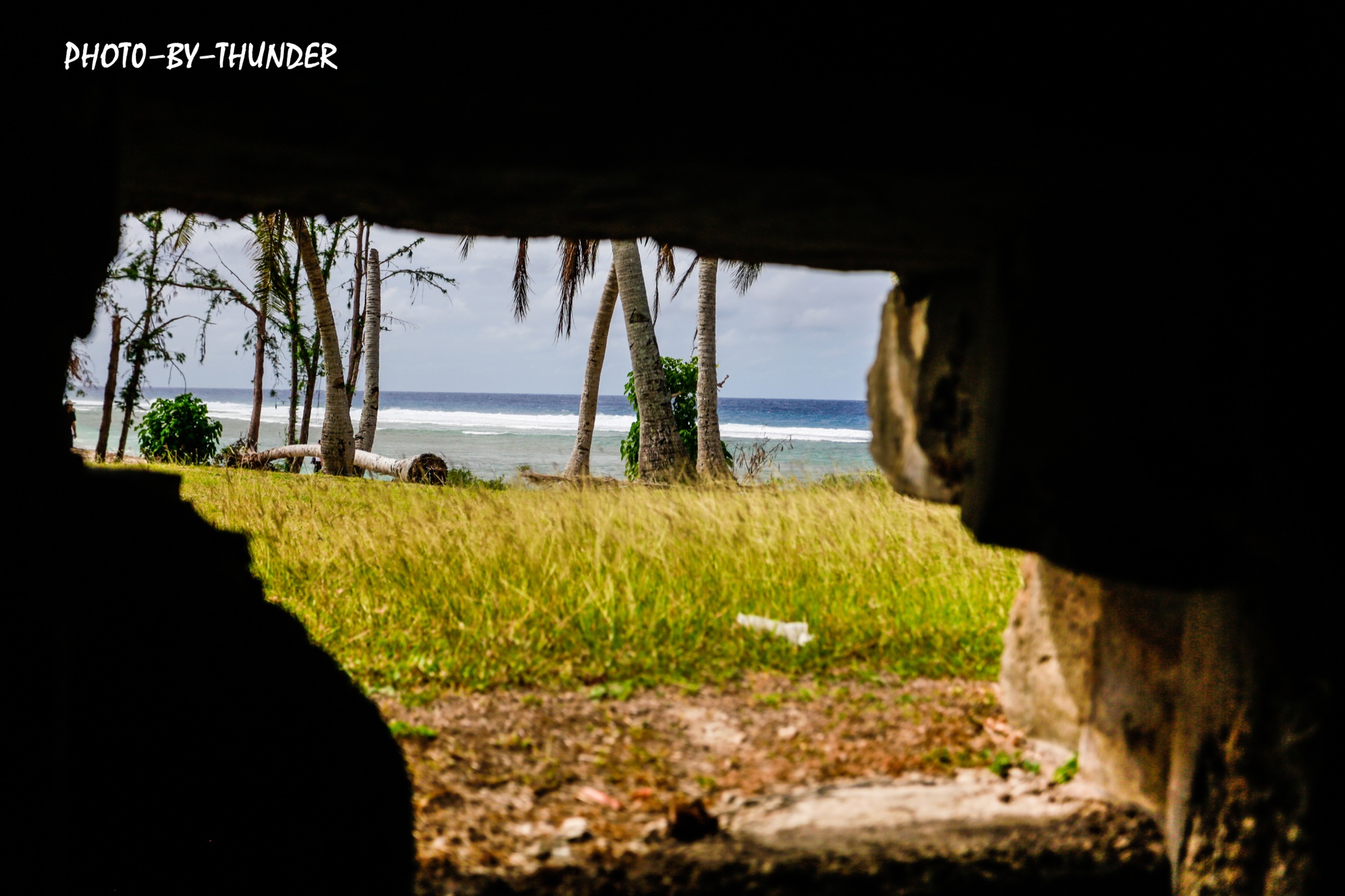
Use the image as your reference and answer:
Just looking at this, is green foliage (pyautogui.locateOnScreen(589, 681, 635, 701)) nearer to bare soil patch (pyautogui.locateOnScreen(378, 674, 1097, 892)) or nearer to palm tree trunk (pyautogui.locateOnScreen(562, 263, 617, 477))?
bare soil patch (pyautogui.locateOnScreen(378, 674, 1097, 892))

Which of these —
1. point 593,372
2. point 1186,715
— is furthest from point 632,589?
point 593,372

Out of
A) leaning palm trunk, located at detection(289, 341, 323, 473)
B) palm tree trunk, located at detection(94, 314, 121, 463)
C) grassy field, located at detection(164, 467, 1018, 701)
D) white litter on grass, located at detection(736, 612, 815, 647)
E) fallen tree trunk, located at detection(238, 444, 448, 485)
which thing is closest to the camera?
grassy field, located at detection(164, 467, 1018, 701)

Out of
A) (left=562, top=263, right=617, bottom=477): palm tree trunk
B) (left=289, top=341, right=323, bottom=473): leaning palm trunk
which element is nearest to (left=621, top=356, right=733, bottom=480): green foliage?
(left=562, top=263, right=617, bottom=477): palm tree trunk

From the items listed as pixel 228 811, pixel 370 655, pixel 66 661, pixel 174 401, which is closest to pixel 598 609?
pixel 370 655

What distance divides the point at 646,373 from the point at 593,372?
1.91 metres

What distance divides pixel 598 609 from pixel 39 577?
105 inches

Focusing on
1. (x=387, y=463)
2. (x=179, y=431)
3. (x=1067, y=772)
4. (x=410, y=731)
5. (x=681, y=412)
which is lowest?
(x=410, y=731)

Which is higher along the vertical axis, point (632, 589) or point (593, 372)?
point (593, 372)

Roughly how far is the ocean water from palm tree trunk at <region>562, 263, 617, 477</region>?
2.40m

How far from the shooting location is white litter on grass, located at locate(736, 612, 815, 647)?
12.1ft

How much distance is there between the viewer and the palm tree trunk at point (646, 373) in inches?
358

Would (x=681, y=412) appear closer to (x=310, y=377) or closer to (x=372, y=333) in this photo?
(x=372, y=333)

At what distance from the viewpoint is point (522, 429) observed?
44219mm

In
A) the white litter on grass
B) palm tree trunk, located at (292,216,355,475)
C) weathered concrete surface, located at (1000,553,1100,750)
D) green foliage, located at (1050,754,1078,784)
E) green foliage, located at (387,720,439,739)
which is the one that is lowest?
green foliage, located at (387,720,439,739)
